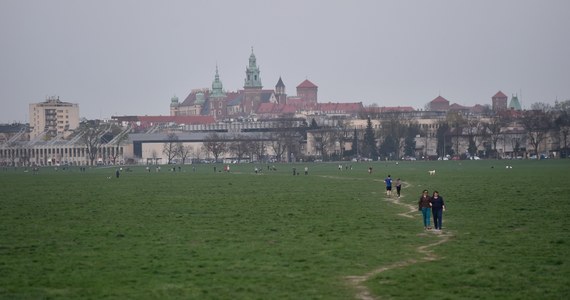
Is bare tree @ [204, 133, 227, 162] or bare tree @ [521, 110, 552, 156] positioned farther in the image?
bare tree @ [204, 133, 227, 162]

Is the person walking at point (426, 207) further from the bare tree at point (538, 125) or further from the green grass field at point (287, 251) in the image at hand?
the bare tree at point (538, 125)

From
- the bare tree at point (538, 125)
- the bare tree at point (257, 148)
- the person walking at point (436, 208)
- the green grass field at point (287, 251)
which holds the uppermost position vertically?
the bare tree at point (538, 125)

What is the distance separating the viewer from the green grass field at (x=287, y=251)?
71.3 ft

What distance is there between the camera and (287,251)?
2745 centimetres

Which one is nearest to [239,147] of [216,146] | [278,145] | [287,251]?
[216,146]

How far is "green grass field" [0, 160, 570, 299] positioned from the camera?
21.7 meters

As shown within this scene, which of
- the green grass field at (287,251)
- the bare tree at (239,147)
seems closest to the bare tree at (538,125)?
the bare tree at (239,147)

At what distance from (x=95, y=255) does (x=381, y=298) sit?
872 centimetres

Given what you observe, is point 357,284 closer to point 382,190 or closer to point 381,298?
point 381,298

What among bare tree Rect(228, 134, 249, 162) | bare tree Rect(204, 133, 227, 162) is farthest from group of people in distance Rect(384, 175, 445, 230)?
bare tree Rect(204, 133, 227, 162)

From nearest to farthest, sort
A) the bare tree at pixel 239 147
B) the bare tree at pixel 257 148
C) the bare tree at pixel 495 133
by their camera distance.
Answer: the bare tree at pixel 495 133 < the bare tree at pixel 257 148 < the bare tree at pixel 239 147

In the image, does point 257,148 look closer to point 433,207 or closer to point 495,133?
point 495,133

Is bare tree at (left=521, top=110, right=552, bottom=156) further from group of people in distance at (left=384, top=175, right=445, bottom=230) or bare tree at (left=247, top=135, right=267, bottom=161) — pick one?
group of people in distance at (left=384, top=175, right=445, bottom=230)

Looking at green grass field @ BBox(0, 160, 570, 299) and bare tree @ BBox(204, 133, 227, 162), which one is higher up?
bare tree @ BBox(204, 133, 227, 162)
